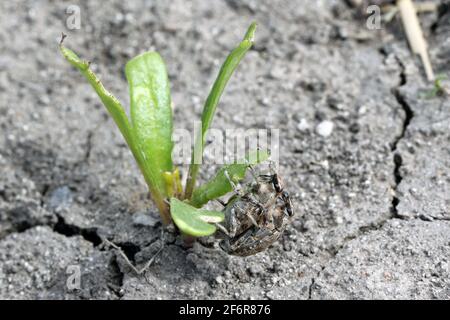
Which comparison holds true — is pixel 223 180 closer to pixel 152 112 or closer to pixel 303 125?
pixel 152 112

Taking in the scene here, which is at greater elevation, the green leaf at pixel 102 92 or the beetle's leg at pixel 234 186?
the green leaf at pixel 102 92

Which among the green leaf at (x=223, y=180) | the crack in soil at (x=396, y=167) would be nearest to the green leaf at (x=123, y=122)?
the green leaf at (x=223, y=180)

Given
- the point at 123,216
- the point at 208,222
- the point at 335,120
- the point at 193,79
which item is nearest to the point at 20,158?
the point at 123,216

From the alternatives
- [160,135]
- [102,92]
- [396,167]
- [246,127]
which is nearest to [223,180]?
[160,135]

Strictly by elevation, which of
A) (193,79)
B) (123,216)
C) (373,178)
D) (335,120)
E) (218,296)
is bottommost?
(218,296)

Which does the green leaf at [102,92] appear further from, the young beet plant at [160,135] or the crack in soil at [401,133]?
the crack in soil at [401,133]

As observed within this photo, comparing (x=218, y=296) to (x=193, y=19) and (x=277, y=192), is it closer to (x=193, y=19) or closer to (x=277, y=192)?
(x=277, y=192)
